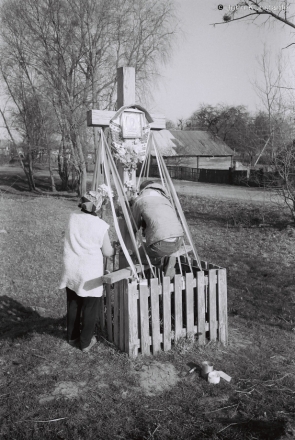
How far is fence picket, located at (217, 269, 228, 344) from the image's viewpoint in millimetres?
4352

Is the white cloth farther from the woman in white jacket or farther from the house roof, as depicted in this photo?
the house roof

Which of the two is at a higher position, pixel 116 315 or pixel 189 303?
pixel 189 303

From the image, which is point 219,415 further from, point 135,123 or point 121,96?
point 121,96

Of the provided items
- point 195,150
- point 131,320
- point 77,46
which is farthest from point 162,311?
point 195,150

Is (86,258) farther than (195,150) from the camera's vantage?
No

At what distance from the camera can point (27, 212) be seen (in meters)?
16.2

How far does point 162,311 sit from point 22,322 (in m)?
2.03

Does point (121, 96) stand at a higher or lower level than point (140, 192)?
higher

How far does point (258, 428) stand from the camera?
9.89ft

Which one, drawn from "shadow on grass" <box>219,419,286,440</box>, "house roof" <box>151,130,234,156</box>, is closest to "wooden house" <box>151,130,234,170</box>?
"house roof" <box>151,130,234,156</box>

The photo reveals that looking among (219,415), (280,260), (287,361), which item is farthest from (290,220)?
(219,415)

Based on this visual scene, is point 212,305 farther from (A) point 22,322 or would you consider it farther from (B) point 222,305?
(A) point 22,322

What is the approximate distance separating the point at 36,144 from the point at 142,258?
2414cm

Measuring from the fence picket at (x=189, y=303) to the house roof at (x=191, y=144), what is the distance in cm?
3393
